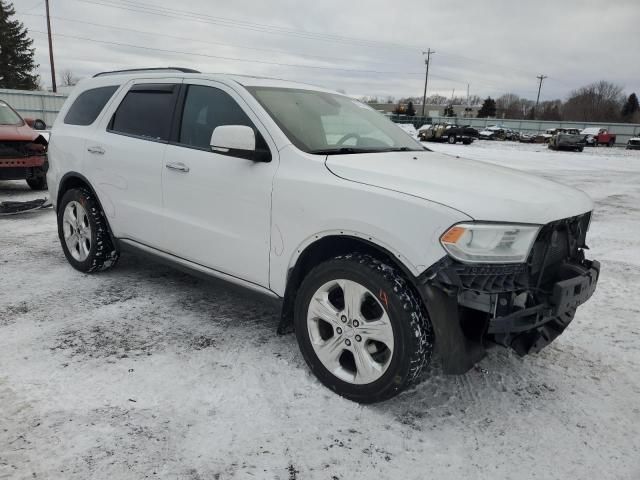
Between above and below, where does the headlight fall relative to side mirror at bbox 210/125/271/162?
below

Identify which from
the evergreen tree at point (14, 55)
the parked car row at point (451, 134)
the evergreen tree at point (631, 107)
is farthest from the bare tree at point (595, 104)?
the evergreen tree at point (14, 55)

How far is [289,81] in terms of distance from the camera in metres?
4.00

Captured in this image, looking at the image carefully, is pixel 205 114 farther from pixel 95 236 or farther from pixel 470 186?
pixel 470 186

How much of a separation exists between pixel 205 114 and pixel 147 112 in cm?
74

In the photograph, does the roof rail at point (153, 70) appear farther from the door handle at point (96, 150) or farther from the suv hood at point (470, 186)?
the suv hood at point (470, 186)

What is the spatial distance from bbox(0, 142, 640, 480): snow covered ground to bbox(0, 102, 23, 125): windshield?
20.8 feet

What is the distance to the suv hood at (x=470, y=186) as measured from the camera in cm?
242

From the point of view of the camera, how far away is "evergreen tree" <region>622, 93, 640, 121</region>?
81750 millimetres

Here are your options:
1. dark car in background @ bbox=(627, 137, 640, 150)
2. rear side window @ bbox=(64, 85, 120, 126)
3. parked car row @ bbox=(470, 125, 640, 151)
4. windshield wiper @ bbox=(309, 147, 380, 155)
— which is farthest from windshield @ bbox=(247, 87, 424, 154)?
dark car in background @ bbox=(627, 137, 640, 150)

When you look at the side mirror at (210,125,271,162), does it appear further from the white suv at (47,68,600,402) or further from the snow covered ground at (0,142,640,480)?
the snow covered ground at (0,142,640,480)

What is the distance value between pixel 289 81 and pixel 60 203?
2588 millimetres

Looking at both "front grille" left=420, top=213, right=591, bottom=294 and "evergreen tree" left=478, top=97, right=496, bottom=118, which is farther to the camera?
"evergreen tree" left=478, top=97, right=496, bottom=118

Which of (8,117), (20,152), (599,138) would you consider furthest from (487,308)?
(599,138)

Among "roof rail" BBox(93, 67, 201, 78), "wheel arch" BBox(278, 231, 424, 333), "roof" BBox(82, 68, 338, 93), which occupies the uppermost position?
"roof rail" BBox(93, 67, 201, 78)
